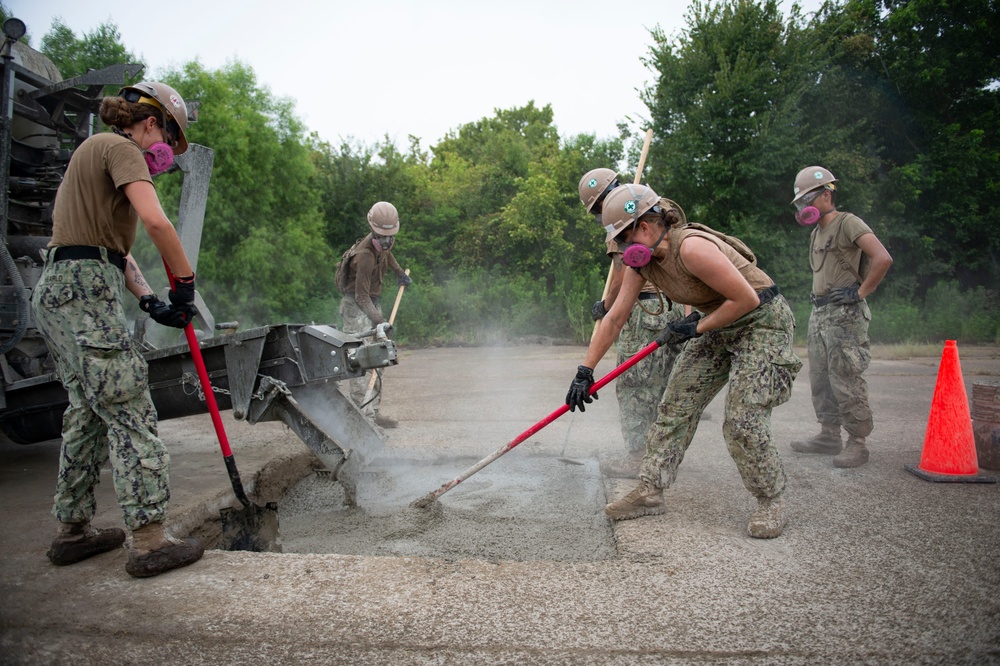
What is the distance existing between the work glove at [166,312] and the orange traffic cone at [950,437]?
4085mm

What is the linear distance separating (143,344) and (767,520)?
408 centimetres

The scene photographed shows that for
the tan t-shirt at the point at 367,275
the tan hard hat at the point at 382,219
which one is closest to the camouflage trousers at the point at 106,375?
the tan t-shirt at the point at 367,275

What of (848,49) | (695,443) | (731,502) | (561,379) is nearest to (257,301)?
(561,379)

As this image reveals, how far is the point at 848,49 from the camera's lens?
14.5 meters

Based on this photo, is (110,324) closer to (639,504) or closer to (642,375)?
(639,504)

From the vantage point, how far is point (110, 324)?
2828 mm

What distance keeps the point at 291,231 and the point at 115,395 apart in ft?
39.1

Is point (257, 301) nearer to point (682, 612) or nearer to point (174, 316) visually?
point (174, 316)

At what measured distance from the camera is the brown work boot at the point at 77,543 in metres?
2.92

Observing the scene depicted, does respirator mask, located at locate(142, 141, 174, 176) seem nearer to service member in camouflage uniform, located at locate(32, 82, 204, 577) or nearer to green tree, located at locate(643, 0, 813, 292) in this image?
service member in camouflage uniform, located at locate(32, 82, 204, 577)

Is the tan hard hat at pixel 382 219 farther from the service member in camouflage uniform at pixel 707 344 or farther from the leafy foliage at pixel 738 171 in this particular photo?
the leafy foliage at pixel 738 171

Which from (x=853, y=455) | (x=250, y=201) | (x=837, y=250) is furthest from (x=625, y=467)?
(x=250, y=201)

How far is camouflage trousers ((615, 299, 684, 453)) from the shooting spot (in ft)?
14.5

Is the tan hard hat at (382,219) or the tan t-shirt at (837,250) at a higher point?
the tan hard hat at (382,219)
